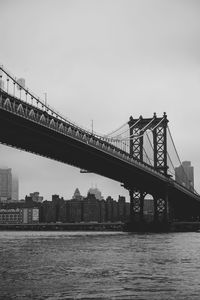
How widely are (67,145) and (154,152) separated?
1528 inches

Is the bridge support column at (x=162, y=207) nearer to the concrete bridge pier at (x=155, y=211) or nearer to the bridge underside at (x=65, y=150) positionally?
the concrete bridge pier at (x=155, y=211)

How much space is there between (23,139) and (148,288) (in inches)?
1655

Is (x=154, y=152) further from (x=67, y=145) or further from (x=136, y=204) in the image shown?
(x=67, y=145)

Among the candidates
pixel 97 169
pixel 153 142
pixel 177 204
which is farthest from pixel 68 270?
pixel 177 204

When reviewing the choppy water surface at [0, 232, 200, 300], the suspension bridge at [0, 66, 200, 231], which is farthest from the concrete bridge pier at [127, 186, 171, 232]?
the choppy water surface at [0, 232, 200, 300]

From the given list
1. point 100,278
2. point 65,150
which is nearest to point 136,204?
point 65,150

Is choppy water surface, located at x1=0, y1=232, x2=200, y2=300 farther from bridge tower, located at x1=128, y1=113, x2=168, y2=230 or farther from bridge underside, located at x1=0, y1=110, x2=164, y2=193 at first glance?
bridge tower, located at x1=128, y1=113, x2=168, y2=230

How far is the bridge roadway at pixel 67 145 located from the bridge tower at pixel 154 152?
2257mm

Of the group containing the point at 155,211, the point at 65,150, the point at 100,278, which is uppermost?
the point at 65,150

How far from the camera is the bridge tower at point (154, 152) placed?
101m

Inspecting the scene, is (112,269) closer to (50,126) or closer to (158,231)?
(50,126)

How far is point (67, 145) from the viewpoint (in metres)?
67.3

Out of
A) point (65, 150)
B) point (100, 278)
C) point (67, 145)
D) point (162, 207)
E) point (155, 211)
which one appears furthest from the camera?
point (162, 207)

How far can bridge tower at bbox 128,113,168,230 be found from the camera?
100875mm
